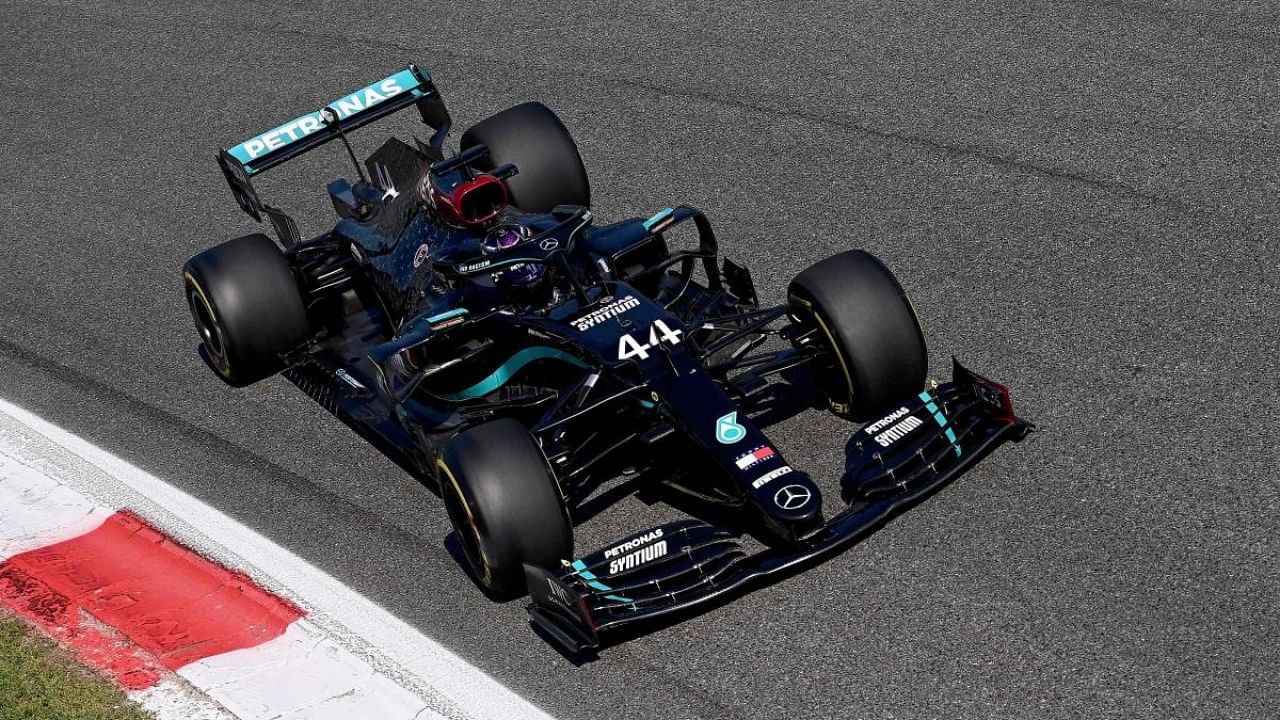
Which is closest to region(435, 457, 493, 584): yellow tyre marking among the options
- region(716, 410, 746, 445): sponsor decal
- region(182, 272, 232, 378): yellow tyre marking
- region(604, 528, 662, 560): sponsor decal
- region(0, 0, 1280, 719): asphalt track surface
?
region(0, 0, 1280, 719): asphalt track surface

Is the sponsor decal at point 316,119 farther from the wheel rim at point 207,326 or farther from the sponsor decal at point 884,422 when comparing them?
the sponsor decal at point 884,422

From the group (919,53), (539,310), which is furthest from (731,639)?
(919,53)

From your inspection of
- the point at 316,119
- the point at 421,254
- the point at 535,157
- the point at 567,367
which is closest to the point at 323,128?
the point at 316,119

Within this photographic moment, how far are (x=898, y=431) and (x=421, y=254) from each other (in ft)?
9.78

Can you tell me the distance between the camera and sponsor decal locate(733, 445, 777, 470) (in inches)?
293

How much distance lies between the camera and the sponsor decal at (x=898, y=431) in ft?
25.7

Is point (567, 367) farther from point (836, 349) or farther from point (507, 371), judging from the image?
point (836, 349)

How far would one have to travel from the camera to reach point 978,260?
10.1m

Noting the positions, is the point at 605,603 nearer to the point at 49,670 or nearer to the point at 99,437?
the point at 49,670

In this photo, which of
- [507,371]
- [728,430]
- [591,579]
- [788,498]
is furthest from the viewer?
[507,371]

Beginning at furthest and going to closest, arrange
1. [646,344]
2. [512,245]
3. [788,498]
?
[512,245] < [646,344] < [788,498]

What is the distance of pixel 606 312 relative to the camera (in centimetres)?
820

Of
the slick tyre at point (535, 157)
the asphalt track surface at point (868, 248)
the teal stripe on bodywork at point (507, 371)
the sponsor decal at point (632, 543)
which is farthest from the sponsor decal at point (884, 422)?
the slick tyre at point (535, 157)

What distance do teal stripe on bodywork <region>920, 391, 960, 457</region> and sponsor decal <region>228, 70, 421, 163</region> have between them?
4.24m
